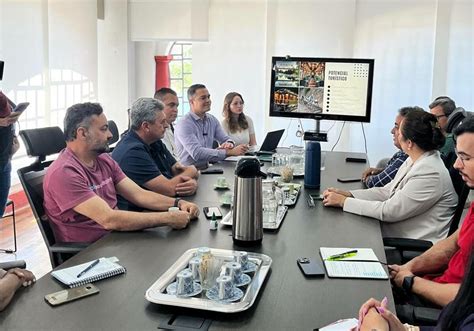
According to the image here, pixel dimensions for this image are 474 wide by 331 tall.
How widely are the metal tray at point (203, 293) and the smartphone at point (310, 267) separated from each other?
0.36 ft

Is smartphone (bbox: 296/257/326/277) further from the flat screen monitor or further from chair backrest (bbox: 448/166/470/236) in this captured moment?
the flat screen monitor

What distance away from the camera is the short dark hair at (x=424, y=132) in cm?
245

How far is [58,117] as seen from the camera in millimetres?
5375

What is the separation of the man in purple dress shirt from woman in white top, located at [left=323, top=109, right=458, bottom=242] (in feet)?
5.27

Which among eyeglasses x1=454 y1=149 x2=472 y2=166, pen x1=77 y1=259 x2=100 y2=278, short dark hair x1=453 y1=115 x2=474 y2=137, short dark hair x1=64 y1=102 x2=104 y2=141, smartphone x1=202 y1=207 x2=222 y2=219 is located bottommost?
pen x1=77 y1=259 x2=100 y2=278

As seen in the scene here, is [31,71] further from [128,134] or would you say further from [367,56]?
[367,56]

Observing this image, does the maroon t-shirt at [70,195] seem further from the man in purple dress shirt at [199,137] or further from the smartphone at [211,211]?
the man in purple dress shirt at [199,137]

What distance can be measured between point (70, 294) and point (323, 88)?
11.3 feet

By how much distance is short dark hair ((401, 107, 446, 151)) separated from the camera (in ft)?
8.04

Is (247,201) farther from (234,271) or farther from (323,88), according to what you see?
(323,88)

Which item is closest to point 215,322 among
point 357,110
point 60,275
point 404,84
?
point 60,275

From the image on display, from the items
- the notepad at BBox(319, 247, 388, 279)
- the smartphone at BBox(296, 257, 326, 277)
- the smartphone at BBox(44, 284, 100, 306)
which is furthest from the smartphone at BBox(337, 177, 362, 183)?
the smartphone at BBox(44, 284, 100, 306)

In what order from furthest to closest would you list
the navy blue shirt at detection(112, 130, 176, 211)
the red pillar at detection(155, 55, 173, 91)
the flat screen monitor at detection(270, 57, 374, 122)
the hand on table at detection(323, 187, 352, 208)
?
the red pillar at detection(155, 55, 173, 91) → the flat screen monitor at detection(270, 57, 374, 122) → the navy blue shirt at detection(112, 130, 176, 211) → the hand on table at detection(323, 187, 352, 208)

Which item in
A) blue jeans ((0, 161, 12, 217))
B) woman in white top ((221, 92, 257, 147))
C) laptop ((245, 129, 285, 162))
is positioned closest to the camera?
blue jeans ((0, 161, 12, 217))
